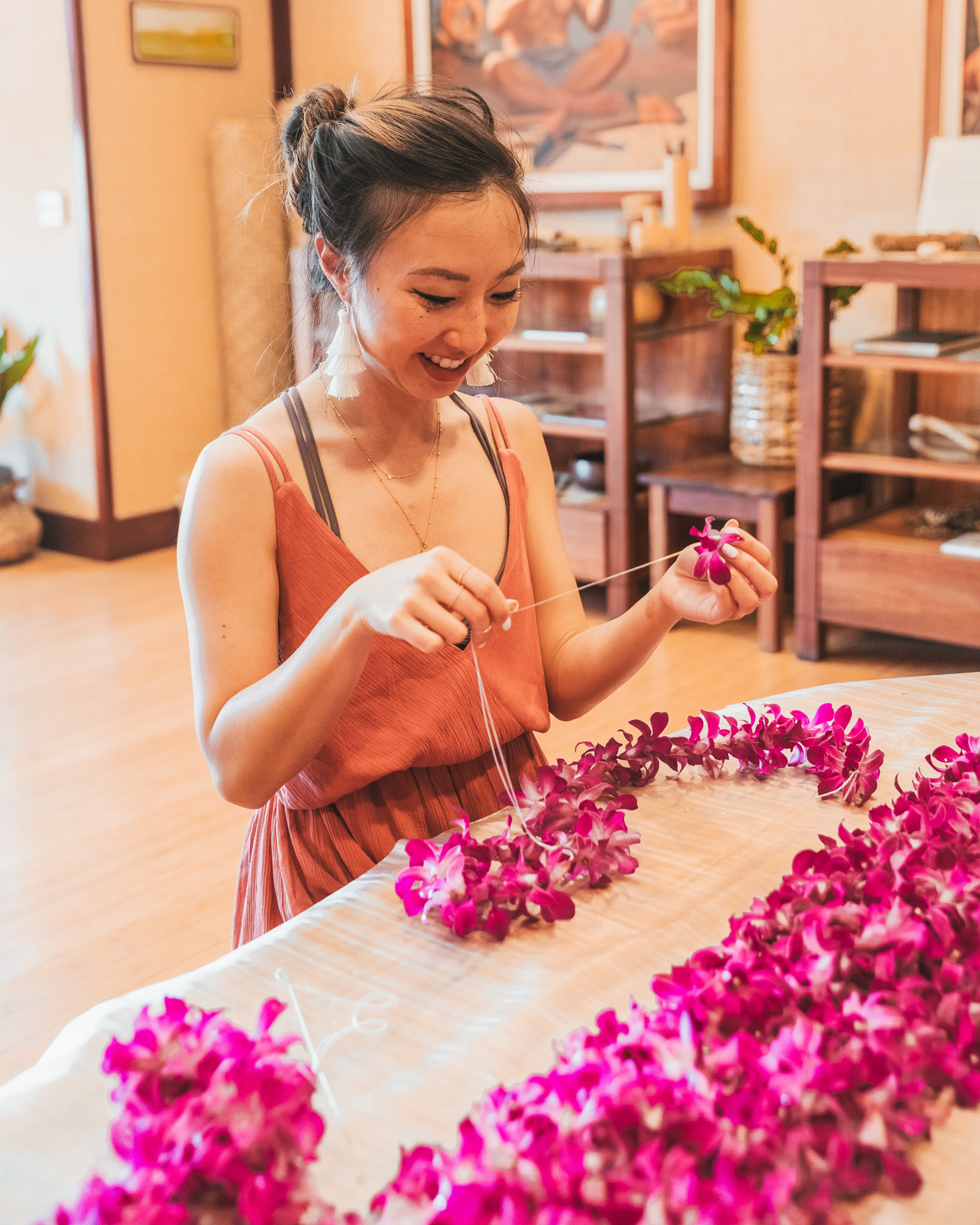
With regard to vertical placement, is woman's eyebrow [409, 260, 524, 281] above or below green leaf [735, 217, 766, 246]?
below

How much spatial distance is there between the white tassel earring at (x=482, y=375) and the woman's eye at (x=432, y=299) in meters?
0.12

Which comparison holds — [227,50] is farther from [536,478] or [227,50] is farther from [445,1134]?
[445,1134]

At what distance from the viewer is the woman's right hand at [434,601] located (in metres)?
0.96

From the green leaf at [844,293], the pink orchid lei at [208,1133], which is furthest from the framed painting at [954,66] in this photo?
the pink orchid lei at [208,1133]

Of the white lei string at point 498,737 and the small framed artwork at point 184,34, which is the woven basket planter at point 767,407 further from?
the small framed artwork at point 184,34

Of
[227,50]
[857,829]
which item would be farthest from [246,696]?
[227,50]

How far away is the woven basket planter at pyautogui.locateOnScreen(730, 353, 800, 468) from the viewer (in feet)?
12.2

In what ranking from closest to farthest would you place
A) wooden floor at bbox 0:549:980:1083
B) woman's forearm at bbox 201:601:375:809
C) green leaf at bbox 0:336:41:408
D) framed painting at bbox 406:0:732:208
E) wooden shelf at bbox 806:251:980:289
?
woman's forearm at bbox 201:601:375:809 → wooden floor at bbox 0:549:980:1083 → wooden shelf at bbox 806:251:980:289 → framed painting at bbox 406:0:732:208 → green leaf at bbox 0:336:41:408

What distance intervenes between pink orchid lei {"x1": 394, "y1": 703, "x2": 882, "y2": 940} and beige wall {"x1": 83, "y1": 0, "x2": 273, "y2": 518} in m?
4.05

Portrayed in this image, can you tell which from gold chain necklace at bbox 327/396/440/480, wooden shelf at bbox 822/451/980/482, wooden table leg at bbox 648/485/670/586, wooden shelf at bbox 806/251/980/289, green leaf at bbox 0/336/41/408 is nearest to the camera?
gold chain necklace at bbox 327/396/440/480

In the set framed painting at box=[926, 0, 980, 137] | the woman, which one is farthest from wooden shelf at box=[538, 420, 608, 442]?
the woman

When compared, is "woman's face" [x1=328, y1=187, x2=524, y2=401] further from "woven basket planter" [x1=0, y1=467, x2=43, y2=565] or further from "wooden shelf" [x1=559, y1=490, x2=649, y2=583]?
"woven basket planter" [x1=0, y1=467, x2=43, y2=565]

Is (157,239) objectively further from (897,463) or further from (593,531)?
(897,463)

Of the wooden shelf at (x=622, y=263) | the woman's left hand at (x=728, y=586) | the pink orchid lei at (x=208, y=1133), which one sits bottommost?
the pink orchid lei at (x=208, y=1133)
